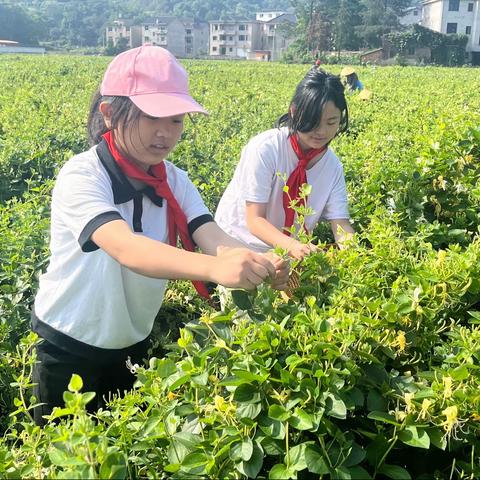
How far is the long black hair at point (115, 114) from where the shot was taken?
2049mm

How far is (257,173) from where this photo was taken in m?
2.93

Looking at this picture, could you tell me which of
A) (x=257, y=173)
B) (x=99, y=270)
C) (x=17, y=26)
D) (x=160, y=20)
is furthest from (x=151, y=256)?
(x=160, y=20)

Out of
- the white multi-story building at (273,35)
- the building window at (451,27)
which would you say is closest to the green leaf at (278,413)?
the building window at (451,27)

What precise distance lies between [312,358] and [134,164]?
101cm

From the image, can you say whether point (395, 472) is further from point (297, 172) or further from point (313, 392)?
point (297, 172)

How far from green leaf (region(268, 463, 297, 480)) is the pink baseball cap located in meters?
1.09

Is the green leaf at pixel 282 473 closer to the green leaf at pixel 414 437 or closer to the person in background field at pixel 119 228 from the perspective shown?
the green leaf at pixel 414 437

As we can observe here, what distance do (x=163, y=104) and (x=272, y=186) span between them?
1.13 meters

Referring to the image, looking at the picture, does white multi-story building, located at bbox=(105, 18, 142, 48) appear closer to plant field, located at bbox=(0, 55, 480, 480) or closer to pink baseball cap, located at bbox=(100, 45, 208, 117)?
pink baseball cap, located at bbox=(100, 45, 208, 117)

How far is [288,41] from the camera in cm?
8462

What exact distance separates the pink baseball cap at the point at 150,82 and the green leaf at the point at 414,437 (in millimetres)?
1106

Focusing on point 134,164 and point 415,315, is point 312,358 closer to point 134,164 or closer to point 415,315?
point 415,315

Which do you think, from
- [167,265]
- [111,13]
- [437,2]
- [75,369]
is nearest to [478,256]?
[167,265]

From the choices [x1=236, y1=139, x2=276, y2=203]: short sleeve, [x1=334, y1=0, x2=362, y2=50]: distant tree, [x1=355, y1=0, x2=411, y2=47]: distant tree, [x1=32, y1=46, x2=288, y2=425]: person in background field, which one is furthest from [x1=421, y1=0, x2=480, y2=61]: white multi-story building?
[x1=32, y1=46, x2=288, y2=425]: person in background field
